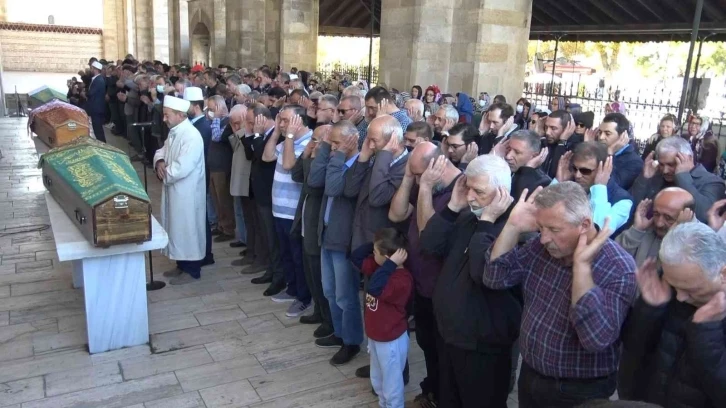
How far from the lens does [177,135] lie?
524cm

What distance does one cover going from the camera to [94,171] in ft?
14.8

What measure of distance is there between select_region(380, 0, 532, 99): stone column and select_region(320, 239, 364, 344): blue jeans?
20.6 ft

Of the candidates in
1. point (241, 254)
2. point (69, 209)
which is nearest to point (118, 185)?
point (69, 209)

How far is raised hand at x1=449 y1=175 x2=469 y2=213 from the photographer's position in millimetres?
2922

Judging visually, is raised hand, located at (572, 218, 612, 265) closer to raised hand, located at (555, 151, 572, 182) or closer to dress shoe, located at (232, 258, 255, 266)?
raised hand, located at (555, 151, 572, 182)

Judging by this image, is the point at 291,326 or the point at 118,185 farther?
the point at 291,326

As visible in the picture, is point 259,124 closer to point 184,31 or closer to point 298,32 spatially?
point 298,32

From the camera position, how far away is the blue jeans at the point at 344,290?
4176 mm

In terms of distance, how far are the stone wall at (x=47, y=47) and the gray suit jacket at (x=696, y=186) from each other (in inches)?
1176

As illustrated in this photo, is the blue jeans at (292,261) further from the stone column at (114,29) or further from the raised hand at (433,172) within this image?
the stone column at (114,29)

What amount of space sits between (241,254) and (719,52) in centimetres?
3172

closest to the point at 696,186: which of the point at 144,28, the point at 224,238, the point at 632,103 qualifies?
the point at 224,238

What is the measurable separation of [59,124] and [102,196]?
4.08 meters

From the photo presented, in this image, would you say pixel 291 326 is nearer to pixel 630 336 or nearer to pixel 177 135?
pixel 177 135
